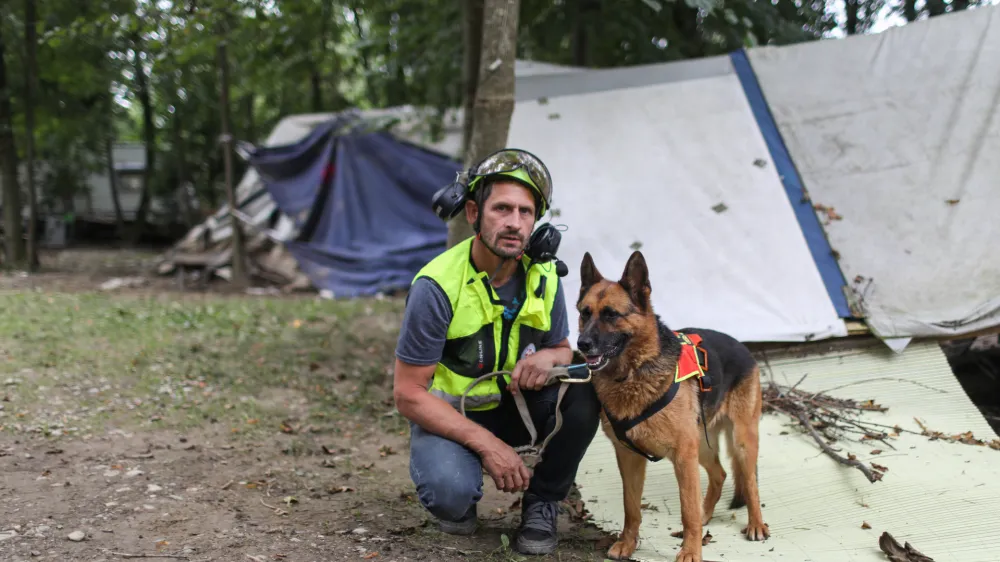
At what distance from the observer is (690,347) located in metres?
3.10

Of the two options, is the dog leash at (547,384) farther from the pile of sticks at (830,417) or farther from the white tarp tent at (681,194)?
the white tarp tent at (681,194)

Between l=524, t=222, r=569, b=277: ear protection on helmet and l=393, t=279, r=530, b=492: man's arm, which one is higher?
l=524, t=222, r=569, b=277: ear protection on helmet

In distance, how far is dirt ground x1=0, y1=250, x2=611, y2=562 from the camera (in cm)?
302

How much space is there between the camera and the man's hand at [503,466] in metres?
2.84

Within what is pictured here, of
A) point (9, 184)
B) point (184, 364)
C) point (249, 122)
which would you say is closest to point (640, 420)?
point (184, 364)

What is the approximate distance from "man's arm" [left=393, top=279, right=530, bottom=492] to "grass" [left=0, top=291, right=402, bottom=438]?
2.13 meters

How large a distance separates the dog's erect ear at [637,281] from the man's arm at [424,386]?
71cm

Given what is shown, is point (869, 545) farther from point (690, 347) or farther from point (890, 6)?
point (890, 6)

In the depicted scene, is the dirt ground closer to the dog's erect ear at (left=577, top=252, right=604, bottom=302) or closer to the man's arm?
the man's arm

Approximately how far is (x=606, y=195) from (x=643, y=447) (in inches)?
120

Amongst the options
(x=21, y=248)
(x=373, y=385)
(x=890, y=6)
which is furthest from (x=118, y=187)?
(x=890, y=6)

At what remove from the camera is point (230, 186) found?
9938 mm

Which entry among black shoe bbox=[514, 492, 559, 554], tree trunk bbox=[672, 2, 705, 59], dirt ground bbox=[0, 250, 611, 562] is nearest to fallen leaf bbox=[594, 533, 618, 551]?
dirt ground bbox=[0, 250, 611, 562]

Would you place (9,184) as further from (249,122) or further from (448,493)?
(448,493)
